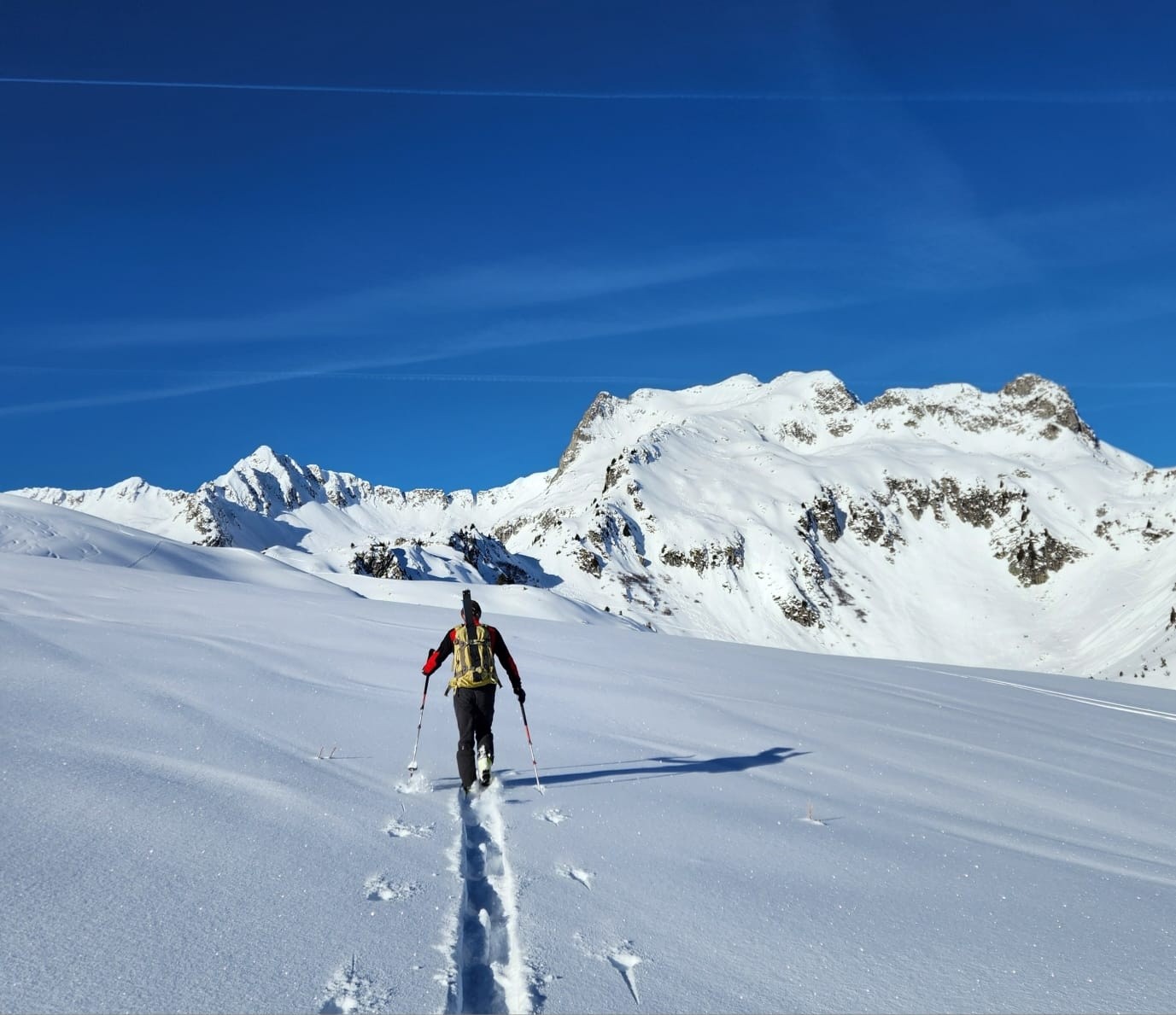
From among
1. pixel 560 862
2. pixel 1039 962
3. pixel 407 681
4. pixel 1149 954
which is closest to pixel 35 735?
pixel 560 862

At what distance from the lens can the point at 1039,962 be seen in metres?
4.55

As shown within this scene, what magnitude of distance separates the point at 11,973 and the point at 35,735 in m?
3.83

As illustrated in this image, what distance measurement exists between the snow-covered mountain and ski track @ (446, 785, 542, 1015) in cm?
5872

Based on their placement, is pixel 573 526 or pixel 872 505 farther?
pixel 872 505

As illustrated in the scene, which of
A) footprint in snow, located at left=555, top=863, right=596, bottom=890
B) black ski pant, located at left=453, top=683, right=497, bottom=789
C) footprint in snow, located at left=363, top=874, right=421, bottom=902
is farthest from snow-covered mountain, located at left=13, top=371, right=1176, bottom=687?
footprint in snow, located at left=363, top=874, right=421, bottom=902

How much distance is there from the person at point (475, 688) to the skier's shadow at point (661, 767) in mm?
426

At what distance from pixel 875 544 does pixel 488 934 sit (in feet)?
396

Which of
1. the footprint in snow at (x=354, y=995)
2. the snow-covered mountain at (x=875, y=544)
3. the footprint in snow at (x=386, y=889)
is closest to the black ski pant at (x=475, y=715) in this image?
the footprint in snow at (x=386, y=889)

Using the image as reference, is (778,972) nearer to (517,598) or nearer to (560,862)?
(560,862)

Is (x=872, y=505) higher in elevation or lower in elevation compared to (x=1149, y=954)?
higher

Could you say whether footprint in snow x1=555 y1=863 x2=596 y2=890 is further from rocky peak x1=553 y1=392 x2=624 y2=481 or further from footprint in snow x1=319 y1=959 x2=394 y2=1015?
rocky peak x1=553 y1=392 x2=624 y2=481

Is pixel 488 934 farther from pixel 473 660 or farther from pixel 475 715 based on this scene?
pixel 473 660

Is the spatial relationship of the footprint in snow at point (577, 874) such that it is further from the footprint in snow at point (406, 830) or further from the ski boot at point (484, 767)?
the ski boot at point (484, 767)

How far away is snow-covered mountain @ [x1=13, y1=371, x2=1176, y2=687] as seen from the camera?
89.7 meters
